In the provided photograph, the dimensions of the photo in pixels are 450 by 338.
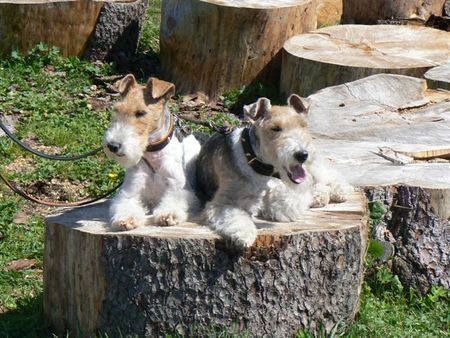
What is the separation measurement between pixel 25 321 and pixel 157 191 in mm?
1335

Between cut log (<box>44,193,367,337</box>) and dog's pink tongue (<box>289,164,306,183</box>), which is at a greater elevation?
dog's pink tongue (<box>289,164,306,183</box>)

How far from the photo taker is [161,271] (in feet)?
16.9

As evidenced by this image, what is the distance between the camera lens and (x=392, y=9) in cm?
1166

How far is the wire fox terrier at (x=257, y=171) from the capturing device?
489 cm

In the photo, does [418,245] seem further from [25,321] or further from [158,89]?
[25,321]

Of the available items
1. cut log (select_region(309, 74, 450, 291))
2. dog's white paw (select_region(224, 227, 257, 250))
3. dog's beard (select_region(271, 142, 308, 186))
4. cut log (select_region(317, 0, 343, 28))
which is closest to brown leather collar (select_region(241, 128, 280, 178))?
dog's beard (select_region(271, 142, 308, 186))

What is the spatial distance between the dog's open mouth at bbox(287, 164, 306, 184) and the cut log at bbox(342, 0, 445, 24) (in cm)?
720

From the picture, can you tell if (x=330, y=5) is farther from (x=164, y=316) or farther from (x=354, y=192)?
(x=164, y=316)

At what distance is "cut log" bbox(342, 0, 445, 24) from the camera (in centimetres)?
1165

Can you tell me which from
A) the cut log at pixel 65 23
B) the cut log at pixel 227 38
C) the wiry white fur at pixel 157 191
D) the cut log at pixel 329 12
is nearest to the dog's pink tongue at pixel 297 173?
the wiry white fur at pixel 157 191

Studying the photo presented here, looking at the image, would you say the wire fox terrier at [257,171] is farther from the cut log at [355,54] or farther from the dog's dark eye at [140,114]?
the cut log at [355,54]

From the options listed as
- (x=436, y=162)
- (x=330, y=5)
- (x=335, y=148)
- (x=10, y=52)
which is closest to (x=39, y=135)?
(x=10, y=52)

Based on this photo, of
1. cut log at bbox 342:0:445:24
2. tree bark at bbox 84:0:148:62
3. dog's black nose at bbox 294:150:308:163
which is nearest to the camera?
dog's black nose at bbox 294:150:308:163

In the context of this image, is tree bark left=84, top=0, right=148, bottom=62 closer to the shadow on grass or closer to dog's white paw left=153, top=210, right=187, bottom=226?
the shadow on grass
